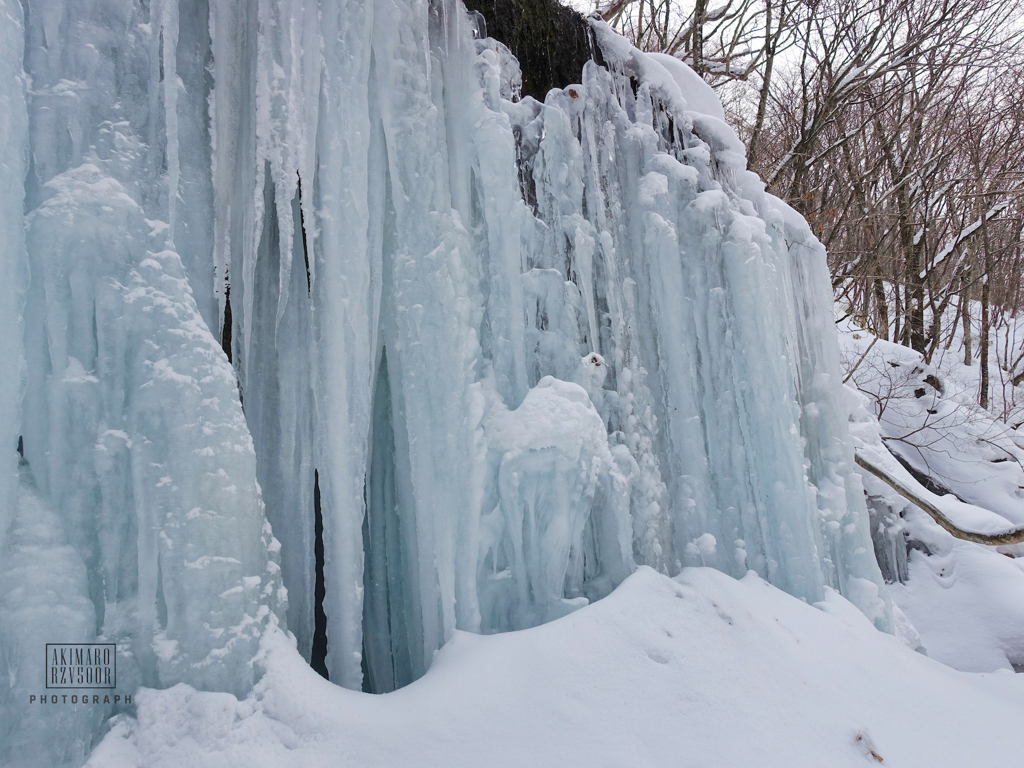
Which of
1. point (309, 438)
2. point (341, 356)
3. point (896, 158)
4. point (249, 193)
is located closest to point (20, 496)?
point (309, 438)

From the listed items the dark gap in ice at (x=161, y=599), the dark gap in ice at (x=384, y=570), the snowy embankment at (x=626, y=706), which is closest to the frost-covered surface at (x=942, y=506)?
the snowy embankment at (x=626, y=706)

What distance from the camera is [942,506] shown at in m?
5.10

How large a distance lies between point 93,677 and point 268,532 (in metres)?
0.56

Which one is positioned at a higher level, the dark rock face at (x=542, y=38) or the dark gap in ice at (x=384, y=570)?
the dark rock face at (x=542, y=38)

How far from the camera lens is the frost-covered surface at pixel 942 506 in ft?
15.1

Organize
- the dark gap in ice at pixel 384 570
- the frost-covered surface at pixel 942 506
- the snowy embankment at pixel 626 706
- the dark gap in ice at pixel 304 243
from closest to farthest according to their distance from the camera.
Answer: the snowy embankment at pixel 626 706 < the dark gap in ice at pixel 304 243 < the dark gap in ice at pixel 384 570 < the frost-covered surface at pixel 942 506

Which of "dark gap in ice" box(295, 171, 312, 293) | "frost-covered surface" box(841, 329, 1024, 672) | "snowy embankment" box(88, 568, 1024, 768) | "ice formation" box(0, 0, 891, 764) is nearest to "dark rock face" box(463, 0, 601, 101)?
"ice formation" box(0, 0, 891, 764)

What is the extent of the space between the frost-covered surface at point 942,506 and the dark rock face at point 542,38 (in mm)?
3839

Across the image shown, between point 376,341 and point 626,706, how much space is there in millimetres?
1532

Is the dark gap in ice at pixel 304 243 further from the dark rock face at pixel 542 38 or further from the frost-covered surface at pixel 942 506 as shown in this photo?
the frost-covered surface at pixel 942 506

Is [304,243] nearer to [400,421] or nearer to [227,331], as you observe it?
[227,331]

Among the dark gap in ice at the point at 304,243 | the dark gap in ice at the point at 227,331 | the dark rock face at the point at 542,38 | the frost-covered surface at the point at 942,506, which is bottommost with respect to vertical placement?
the frost-covered surface at the point at 942,506

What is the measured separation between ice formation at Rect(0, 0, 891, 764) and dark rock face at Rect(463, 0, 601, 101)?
11 centimetres

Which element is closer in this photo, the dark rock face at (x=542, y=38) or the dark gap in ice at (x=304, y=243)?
the dark gap in ice at (x=304, y=243)
